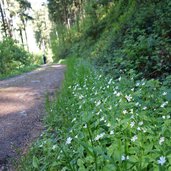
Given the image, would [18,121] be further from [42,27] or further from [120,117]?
[42,27]

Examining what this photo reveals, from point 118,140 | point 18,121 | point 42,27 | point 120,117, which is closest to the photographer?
point 118,140

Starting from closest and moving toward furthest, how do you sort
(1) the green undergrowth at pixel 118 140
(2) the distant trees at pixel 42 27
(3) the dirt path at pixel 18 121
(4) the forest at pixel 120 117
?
(1) the green undergrowth at pixel 118 140
(4) the forest at pixel 120 117
(3) the dirt path at pixel 18 121
(2) the distant trees at pixel 42 27

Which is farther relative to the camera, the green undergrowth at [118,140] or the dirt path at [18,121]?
the dirt path at [18,121]

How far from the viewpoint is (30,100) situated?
8.41m

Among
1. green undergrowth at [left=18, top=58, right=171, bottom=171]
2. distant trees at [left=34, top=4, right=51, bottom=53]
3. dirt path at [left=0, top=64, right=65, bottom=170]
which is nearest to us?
green undergrowth at [left=18, top=58, right=171, bottom=171]

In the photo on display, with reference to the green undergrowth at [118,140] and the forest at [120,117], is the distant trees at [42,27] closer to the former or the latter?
the forest at [120,117]

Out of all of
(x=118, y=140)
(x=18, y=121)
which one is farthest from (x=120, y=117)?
(x=18, y=121)

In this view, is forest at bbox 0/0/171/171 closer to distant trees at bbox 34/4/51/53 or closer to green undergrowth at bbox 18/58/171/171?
green undergrowth at bbox 18/58/171/171

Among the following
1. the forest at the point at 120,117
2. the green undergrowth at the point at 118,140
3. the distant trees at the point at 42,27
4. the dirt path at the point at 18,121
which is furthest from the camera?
the distant trees at the point at 42,27

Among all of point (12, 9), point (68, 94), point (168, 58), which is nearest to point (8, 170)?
point (68, 94)

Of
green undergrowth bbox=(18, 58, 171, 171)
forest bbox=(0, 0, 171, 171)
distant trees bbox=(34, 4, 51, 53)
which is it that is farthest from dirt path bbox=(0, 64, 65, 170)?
distant trees bbox=(34, 4, 51, 53)

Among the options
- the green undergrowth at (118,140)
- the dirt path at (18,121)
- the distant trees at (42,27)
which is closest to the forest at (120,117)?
the green undergrowth at (118,140)

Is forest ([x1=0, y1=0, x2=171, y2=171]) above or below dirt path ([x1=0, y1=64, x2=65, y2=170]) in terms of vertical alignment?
above

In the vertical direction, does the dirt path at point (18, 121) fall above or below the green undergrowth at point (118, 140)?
below
